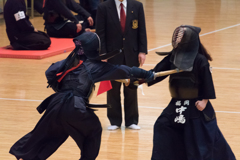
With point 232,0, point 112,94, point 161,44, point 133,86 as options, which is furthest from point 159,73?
point 232,0

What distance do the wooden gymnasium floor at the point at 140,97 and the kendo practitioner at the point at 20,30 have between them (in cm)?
53

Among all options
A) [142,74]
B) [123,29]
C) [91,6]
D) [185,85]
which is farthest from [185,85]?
[91,6]

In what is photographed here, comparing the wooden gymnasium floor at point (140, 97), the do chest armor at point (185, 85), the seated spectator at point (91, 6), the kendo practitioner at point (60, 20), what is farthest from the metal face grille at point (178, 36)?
the seated spectator at point (91, 6)

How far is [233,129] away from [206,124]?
1.64m

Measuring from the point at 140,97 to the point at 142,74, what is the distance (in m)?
2.91

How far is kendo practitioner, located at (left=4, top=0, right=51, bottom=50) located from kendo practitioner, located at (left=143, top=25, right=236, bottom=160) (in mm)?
5456

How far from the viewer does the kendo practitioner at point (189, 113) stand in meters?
3.69

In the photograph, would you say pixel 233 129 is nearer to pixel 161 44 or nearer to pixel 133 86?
pixel 133 86

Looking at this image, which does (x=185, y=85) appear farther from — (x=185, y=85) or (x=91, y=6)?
(x=91, y=6)

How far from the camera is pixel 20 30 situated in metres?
9.02

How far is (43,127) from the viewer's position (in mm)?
3611

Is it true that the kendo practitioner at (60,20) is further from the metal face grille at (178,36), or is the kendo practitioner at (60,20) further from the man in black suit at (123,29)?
the metal face grille at (178,36)

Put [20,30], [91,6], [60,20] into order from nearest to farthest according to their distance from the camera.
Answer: [20,30]
[60,20]
[91,6]

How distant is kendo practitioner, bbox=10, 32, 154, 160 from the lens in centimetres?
355
